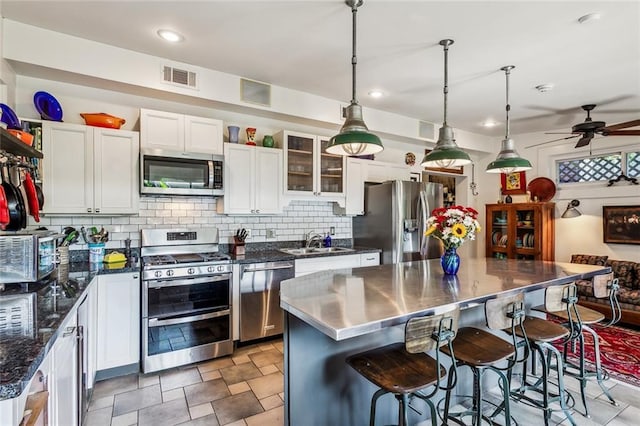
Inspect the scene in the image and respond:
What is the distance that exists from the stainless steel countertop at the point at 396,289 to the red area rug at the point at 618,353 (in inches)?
38.1

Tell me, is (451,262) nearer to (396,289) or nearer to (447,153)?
(396,289)

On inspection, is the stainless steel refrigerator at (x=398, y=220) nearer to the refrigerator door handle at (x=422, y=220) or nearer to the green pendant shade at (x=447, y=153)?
the refrigerator door handle at (x=422, y=220)

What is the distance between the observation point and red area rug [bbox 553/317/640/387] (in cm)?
292

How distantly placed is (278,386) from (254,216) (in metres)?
1.96

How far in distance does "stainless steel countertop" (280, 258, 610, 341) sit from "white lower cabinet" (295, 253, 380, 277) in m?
1.09

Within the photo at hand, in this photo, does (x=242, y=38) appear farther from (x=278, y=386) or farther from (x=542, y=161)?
(x=542, y=161)

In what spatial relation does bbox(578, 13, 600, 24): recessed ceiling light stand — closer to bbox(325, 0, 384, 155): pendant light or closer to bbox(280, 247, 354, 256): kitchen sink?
bbox(325, 0, 384, 155): pendant light

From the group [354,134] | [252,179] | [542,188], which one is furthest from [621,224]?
[252,179]

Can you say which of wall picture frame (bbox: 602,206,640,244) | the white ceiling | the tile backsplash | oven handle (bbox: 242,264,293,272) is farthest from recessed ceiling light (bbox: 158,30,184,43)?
wall picture frame (bbox: 602,206,640,244)

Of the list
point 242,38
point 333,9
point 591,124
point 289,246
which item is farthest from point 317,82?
point 591,124

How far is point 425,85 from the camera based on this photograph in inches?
145

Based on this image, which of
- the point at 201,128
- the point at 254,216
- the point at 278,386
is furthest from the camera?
the point at 254,216

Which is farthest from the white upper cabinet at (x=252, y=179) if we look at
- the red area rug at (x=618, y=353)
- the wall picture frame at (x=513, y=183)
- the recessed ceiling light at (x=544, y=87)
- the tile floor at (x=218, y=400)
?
the wall picture frame at (x=513, y=183)

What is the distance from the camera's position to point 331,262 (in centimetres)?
397
